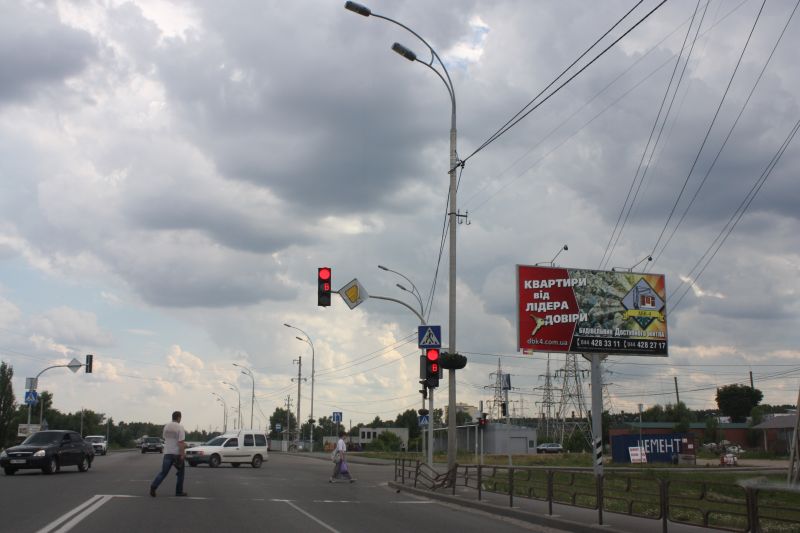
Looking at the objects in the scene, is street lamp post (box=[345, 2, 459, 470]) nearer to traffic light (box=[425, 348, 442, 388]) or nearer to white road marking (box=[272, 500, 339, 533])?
traffic light (box=[425, 348, 442, 388])

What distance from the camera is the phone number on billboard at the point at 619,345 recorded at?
26.6 meters

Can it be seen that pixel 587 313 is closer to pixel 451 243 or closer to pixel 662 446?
pixel 451 243

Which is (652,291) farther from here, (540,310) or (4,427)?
(4,427)

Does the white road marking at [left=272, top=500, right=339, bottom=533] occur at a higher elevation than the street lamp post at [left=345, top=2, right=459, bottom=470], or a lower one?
lower

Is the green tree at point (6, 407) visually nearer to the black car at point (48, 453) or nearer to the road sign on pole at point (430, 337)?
the black car at point (48, 453)

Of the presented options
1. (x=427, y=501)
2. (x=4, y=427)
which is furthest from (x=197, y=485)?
(x=4, y=427)

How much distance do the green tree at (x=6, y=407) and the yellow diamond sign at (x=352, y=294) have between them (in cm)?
4160

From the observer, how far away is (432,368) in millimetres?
21922

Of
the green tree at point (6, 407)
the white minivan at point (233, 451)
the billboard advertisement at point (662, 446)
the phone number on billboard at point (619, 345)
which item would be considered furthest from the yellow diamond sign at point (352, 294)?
the green tree at point (6, 407)

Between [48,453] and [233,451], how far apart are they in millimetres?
13750

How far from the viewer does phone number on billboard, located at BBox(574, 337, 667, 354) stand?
87.4 ft

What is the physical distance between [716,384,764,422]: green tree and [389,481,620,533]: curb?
460ft

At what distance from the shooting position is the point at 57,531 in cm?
1098

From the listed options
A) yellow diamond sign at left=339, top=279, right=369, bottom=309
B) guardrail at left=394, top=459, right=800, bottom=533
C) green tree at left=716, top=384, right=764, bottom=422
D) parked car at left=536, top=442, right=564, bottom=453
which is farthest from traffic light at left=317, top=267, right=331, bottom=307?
green tree at left=716, top=384, right=764, bottom=422
